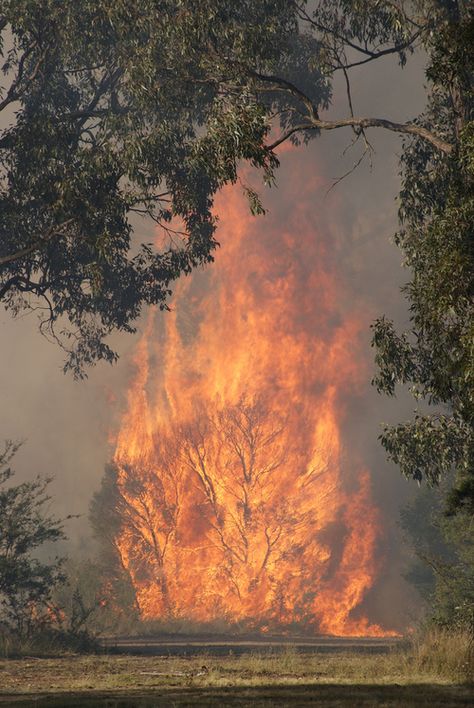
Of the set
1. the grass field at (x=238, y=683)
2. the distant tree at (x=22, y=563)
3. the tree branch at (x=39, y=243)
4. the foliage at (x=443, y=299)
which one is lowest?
the grass field at (x=238, y=683)

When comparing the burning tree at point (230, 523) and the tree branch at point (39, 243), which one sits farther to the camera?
the burning tree at point (230, 523)

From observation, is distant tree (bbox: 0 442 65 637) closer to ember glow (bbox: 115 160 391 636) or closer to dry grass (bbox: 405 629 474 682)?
dry grass (bbox: 405 629 474 682)

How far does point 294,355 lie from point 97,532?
51.7 ft

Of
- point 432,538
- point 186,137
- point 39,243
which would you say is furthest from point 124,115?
point 432,538

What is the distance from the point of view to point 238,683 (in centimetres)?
1496

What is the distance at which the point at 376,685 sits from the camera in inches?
558

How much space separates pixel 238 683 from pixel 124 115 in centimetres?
2519

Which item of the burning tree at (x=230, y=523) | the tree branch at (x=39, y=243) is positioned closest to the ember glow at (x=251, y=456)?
the burning tree at (x=230, y=523)

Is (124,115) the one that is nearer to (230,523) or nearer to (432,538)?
(230,523)

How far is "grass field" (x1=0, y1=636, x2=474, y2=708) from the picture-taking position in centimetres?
1221

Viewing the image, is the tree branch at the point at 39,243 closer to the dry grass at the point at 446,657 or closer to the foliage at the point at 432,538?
the foliage at the point at 432,538

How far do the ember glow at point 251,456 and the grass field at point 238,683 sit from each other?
23.9 m

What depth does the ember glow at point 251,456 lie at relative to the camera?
44.7 metres

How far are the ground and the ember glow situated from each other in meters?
23.4
